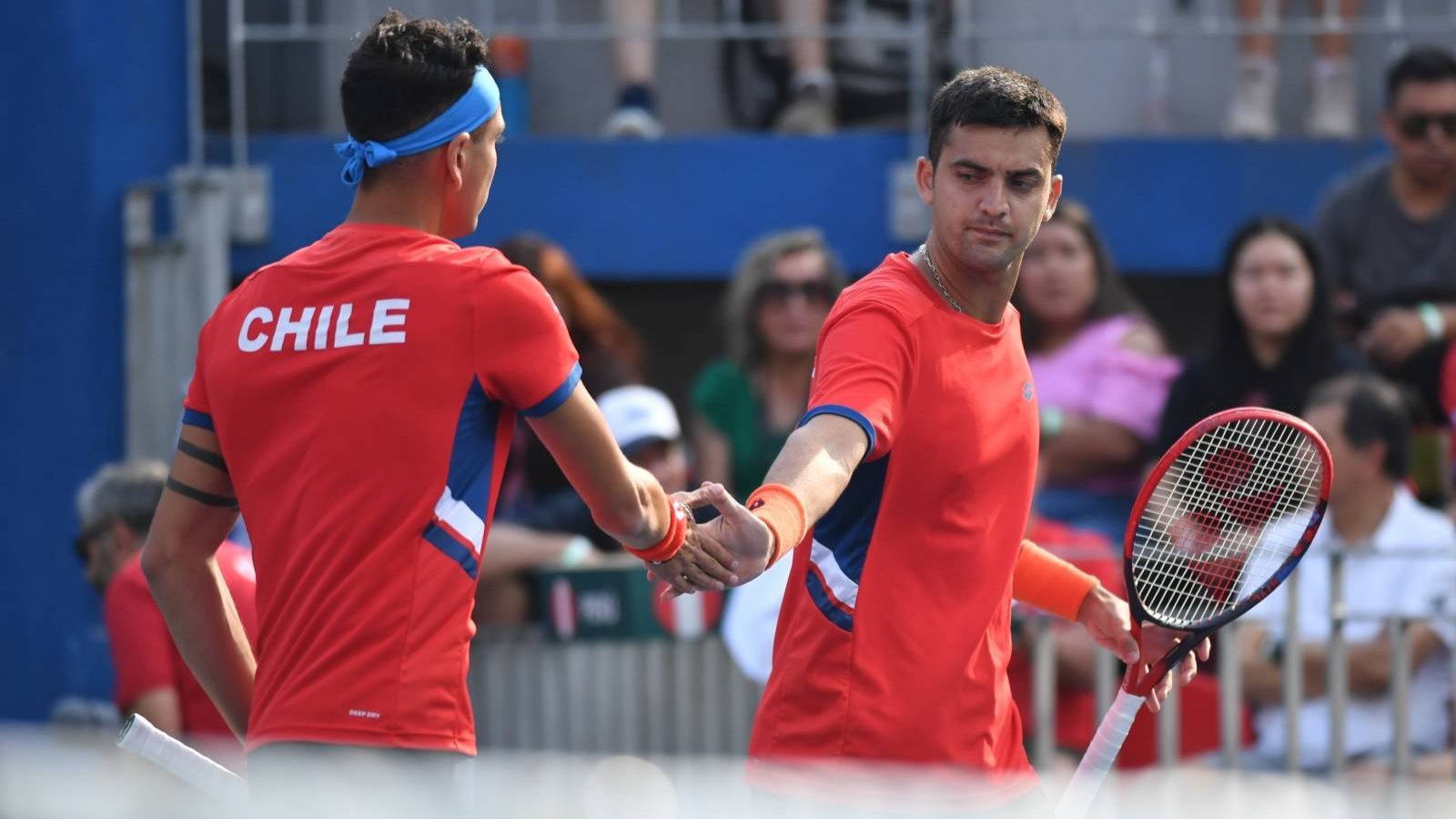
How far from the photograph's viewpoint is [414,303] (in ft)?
10.5

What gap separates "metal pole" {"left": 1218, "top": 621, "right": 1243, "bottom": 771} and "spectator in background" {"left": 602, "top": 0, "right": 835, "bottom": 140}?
3.11 metres

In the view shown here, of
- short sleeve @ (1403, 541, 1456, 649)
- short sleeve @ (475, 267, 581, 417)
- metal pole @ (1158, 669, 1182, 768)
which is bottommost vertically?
metal pole @ (1158, 669, 1182, 768)

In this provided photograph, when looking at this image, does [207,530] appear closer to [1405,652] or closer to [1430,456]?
[1405,652]

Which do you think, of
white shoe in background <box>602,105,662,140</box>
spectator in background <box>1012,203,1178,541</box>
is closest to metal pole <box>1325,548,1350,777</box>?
spectator in background <box>1012,203,1178,541</box>

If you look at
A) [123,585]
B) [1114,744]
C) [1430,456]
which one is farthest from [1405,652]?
[123,585]

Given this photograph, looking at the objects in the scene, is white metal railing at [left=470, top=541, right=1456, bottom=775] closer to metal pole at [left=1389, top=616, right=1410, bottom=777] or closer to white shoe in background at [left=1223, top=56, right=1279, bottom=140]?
metal pole at [left=1389, top=616, right=1410, bottom=777]

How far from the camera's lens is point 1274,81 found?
8680 mm

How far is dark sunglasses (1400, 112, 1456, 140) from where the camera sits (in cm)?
732

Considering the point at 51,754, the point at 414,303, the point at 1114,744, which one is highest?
the point at 414,303

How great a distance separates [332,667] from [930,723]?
3.36 feet

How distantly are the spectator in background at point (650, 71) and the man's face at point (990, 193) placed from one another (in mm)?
4735

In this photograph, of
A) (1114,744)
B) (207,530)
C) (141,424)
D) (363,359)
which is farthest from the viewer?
(141,424)

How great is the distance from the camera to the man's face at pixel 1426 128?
732cm

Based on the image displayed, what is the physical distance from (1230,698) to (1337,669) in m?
0.32
